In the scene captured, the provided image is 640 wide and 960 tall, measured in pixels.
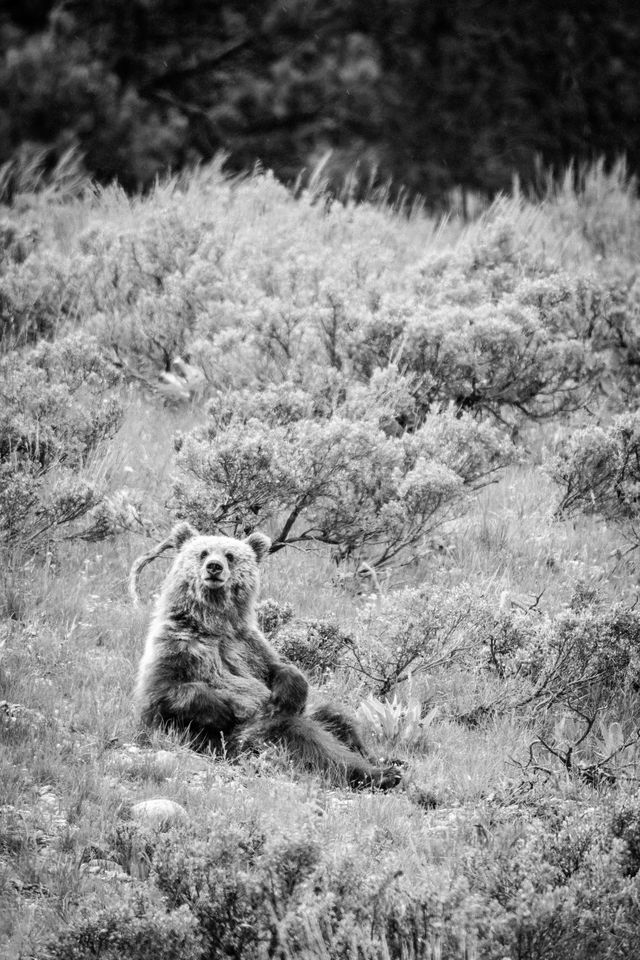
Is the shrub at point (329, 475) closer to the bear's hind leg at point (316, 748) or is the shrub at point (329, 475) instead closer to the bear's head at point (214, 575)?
the bear's head at point (214, 575)

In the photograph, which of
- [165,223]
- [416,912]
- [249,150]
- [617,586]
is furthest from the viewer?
[249,150]

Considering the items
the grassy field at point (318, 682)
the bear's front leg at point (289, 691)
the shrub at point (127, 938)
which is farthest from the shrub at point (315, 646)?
the shrub at point (127, 938)

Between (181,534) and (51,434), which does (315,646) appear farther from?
(51,434)

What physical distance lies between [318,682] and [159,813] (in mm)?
1931

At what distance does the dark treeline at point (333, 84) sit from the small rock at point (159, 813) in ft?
49.6

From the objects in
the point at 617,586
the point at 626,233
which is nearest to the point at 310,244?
the point at 626,233

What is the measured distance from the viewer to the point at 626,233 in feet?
46.1

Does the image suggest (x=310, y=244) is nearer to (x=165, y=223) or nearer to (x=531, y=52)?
(x=165, y=223)

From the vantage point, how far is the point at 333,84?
20.7m

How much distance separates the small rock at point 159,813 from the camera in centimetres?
415

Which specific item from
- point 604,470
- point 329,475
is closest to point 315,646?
point 329,475

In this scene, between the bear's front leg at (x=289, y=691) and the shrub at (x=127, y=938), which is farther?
the bear's front leg at (x=289, y=691)

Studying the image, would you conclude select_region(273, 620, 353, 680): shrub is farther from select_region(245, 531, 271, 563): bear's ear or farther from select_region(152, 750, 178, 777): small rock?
select_region(152, 750, 178, 777): small rock

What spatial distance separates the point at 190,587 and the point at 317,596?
1.47m
